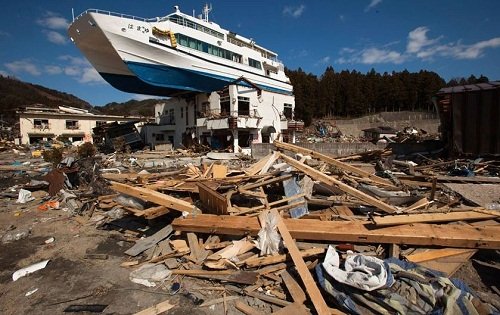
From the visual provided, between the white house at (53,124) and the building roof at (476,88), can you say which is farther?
the white house at (53,124)

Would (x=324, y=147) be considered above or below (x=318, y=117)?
below

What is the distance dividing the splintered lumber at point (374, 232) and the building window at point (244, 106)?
22.8m

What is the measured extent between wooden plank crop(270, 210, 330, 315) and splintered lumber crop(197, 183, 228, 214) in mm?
1207

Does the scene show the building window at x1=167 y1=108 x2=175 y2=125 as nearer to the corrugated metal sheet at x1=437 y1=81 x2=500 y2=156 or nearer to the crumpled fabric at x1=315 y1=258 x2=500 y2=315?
the corrugated metal sheet at x1=437 y1=81 x2=500 y2=156

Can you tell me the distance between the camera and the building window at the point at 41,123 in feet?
128

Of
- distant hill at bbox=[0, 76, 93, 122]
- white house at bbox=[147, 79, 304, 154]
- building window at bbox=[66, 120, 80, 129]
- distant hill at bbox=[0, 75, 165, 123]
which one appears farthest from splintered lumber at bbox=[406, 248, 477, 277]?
distant hill at bbox=[0, 76, 93, 122]

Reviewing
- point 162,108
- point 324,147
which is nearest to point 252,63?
point 162,108

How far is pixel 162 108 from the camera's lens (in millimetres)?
36812

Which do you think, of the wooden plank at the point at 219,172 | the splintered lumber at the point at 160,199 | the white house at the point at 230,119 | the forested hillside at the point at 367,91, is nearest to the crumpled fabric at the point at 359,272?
the splintered lumber at the point at 160,199

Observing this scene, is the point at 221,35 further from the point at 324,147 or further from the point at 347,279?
the point at 347,279

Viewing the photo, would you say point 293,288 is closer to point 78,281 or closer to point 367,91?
point 78,281

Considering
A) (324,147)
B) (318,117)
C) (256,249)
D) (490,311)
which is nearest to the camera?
(490,311)

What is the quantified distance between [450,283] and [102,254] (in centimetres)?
586

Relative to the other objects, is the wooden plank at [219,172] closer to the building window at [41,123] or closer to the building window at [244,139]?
the building window at [244,139]
